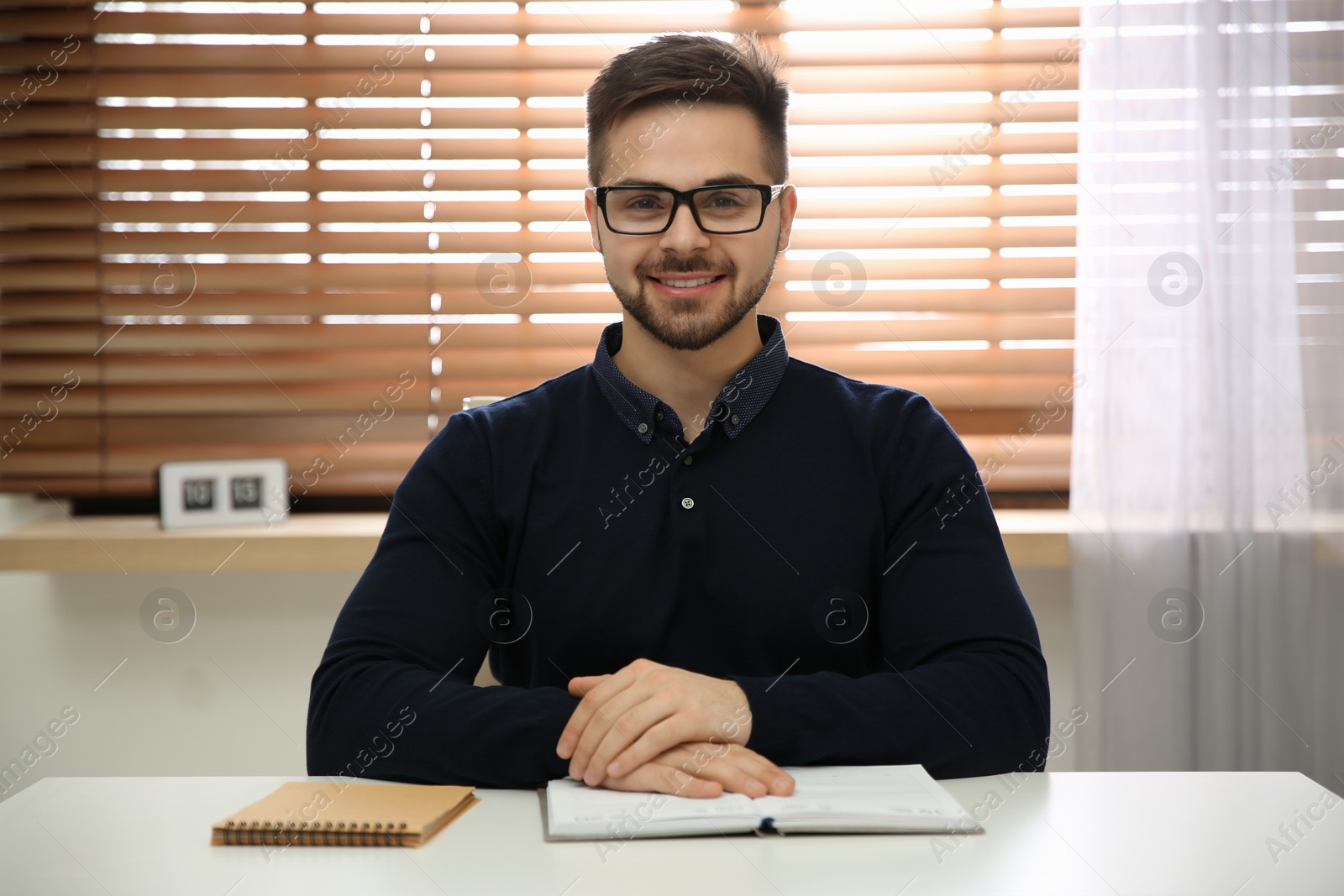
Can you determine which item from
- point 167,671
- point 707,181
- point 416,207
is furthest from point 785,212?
point 167,671

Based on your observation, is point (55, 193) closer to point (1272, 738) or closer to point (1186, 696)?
point (1186, 696)

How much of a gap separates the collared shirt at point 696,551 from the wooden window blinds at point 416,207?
765 millimetres

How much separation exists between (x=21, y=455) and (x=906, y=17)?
1.94m

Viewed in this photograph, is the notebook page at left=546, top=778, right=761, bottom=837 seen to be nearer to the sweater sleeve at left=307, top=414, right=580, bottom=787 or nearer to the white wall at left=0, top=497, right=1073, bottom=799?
the sweater sleeve at left=307, top=414, right=580, bottom=787

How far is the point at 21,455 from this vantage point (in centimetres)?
205

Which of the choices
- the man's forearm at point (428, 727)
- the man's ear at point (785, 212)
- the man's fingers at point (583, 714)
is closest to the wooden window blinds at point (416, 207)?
the man's ear at point (785, 212)

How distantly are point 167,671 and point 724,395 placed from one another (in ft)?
4.39

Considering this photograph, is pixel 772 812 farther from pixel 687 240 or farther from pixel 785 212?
pixel 785 212

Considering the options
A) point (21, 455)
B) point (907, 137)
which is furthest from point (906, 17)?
point (21, 455)

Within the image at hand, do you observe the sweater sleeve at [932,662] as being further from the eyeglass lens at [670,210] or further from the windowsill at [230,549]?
the windowsill at [230,549]

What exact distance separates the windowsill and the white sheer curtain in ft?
0.20

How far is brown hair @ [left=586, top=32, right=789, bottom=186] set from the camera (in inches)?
49.9

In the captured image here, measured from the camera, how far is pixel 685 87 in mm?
1268

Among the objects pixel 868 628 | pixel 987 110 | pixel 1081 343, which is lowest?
pixel 868 628
